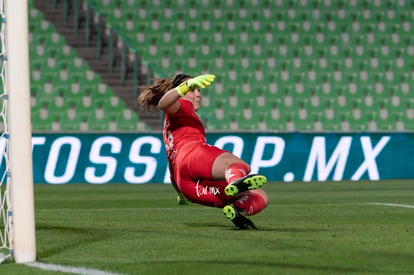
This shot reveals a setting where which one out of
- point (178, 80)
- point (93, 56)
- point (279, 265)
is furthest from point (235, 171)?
point (93, 56)

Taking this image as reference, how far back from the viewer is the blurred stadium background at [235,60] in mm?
18766

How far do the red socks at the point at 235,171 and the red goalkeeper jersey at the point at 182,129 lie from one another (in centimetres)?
60

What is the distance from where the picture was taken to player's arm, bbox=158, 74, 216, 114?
20.2 ft

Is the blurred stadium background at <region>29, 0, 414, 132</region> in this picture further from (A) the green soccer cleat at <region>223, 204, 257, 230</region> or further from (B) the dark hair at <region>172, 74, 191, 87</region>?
(A) the green soccer cleat at <region>223, 204, 257, 230</region>

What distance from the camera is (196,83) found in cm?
618

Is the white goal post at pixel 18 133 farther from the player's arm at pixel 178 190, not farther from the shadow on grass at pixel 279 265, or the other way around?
the player's arm at pixel 178 190

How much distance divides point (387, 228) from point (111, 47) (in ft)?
42.7

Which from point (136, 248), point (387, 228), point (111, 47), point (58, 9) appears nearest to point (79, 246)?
point (136, 248)

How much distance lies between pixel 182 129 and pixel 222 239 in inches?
55.6

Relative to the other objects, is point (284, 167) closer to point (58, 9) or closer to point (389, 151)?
point (389, 151)

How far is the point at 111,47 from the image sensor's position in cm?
1883

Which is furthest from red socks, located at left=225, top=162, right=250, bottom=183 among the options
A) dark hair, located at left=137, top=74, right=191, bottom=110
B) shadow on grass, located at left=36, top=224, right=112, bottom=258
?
dark hair, located at left=137, top=74, right=191, bottom=110

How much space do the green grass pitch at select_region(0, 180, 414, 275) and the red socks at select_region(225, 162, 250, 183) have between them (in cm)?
37

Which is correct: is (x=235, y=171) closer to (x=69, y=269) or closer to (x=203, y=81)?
(x=203, y=81)
